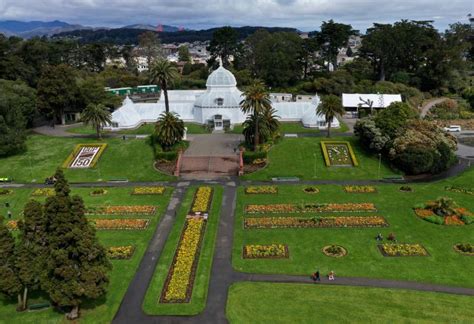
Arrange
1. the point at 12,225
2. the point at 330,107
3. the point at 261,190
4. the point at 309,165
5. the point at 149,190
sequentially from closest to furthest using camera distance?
the point at 12,225 → the point at 261,190 → the point at 149,190 → the point at 309,165 → the point at 330,107

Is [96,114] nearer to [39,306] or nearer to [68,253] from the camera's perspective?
[39,306]

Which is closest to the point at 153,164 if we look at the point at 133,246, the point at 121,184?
the point at 121,184

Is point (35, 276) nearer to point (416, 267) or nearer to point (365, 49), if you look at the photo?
point (416, 267)

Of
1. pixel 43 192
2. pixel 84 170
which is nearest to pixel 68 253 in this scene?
pixel 43 192

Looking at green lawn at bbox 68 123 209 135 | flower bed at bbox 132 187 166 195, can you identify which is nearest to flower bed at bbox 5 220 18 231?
flower bed at bbox 132 187 166 195

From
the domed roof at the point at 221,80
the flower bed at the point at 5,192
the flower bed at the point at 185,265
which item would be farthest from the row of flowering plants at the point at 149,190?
the domed roof at the point at 221,80

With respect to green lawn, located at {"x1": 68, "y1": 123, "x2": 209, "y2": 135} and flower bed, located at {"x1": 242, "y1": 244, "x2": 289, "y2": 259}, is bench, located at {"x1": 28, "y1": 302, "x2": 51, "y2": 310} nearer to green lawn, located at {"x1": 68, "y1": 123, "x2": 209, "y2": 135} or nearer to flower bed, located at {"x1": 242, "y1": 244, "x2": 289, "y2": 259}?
flower bed, located at {"x1": 242, "y1": 244, "x2": 289, "y2": 259}

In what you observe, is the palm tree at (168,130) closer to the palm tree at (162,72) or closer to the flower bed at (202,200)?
the palm tree at (162,72)
